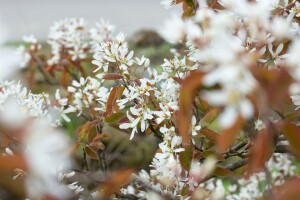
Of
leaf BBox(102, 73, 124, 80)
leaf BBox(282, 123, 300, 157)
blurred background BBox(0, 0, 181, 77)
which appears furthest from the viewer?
blurred background BBox(0, 0, 181, 77)

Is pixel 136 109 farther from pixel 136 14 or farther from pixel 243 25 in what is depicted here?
pixel 136 14

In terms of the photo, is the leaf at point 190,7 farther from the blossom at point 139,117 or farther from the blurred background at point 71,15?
the blurred background at point 71,15

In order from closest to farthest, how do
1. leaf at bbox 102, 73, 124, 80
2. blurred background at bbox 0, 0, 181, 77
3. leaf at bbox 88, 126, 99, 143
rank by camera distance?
leaf at bbox 102, 73, 124, 80 → leaf at bbox 88, 126, 99, 143 → blurred background at bbox 0, 0, 181, 77

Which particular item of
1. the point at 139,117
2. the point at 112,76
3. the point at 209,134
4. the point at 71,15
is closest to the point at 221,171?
the point at 209,134

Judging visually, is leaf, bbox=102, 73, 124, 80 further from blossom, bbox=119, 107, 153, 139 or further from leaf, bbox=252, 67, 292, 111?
leaf, bbox=252, 67, 292, 111

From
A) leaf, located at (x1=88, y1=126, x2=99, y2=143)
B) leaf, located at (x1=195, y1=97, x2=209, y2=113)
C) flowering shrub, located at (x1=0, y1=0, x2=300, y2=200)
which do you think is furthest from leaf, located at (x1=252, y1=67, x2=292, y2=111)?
leaf, located at (x1=88, y1=126, x2=99, y2=143)

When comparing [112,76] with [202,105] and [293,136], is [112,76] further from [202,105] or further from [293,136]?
[293,136]

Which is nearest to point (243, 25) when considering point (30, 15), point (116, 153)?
point (116, 153)

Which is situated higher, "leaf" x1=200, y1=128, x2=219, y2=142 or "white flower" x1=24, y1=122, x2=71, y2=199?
"white flower" x1=24, y1=122, x2=71, y2=199
